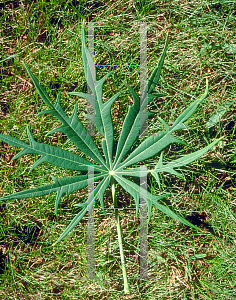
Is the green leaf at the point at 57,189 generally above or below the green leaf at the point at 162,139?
below

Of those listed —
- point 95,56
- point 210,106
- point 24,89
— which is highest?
point 95,56

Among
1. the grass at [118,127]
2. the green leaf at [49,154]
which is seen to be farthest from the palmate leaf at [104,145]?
the grass at [118,127]

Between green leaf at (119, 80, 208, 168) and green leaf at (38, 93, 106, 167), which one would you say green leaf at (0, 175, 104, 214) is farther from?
green leaf at (119, 80, 208, 168)

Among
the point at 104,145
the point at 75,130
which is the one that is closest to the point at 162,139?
the point at 104,145

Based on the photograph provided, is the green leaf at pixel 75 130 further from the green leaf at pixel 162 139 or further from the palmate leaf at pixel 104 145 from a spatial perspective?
the green leaf at pixel 162 139

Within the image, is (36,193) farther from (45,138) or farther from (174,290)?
(174,290)

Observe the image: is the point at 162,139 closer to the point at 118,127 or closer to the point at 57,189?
the point at 118,127

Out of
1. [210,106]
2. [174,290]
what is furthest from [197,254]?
[210,106]

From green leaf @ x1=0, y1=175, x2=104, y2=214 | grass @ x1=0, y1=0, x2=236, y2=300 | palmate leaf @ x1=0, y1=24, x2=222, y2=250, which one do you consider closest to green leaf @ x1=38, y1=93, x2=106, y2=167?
palmate leaf @ x1=0, y1=24, x2=222, y2=250

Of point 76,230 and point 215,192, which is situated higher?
point 215,192
